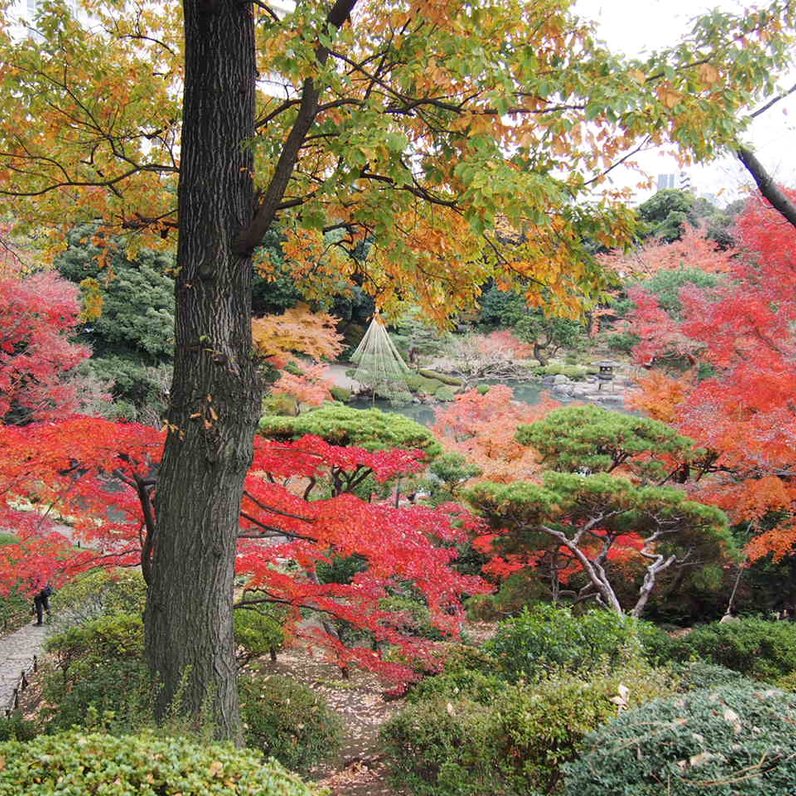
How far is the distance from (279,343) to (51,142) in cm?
1202

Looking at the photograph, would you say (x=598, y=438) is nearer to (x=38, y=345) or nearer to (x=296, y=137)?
(x=296, y=137)

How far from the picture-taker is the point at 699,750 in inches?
77.9

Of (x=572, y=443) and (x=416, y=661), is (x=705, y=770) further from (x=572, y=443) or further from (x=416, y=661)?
(x=572, y=443)

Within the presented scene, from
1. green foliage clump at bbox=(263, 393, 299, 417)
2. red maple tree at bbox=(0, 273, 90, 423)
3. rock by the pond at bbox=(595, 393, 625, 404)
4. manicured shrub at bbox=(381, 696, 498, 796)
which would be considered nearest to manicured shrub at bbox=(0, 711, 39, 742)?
manicured shrub at bbox=(381, 696, 498, 796)

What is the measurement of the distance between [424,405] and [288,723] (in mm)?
17220

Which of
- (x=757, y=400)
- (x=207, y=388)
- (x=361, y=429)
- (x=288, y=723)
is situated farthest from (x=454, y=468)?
(x=207, y=388)

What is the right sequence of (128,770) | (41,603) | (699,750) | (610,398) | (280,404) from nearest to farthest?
(128,770) < (699,750) < (41,603) < (280,404) < (610,398)

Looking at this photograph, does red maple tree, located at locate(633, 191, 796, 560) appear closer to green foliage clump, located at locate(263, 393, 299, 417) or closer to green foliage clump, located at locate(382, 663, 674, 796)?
green foliage clump, located at locate(382, 663, 674, 796)

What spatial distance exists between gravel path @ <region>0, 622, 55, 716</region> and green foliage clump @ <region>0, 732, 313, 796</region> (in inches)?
208

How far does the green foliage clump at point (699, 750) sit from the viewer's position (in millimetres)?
1864

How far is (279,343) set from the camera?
51.6ft

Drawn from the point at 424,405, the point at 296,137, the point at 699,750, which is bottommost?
the point at 699,750

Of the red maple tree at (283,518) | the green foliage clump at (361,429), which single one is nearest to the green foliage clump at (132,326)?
the green foliage clump at (361,429)

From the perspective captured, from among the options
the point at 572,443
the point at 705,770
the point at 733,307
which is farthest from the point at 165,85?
the point at 733,307
